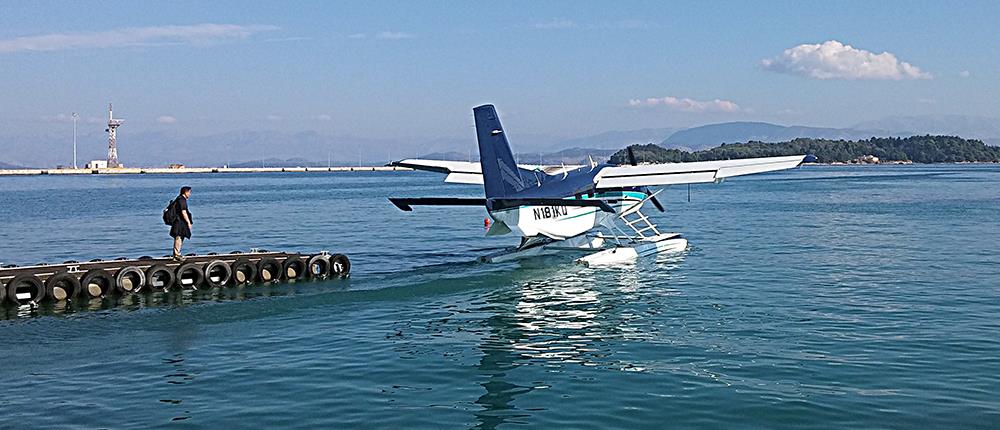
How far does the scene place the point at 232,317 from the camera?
16922 millimetres

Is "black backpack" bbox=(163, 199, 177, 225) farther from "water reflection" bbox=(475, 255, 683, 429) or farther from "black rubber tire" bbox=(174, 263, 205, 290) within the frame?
"water reflection" bbox=(475, 255, 683, 429)

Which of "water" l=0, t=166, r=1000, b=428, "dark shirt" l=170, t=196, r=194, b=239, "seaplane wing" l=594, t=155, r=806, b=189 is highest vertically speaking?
"seaplane wing" l=594, t=155, r=806, b=189

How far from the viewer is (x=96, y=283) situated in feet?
63.3

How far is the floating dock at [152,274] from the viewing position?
18.4 meters

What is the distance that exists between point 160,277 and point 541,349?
10568 mm

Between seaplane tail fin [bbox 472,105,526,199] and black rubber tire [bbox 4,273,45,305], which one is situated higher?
seaplane tail fin [bbox 472,105,526,199]

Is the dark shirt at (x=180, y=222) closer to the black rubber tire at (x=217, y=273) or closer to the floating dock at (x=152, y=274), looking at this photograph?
the floating dock at (x=152, y=274)

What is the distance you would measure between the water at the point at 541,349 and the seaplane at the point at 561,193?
4.17 feet

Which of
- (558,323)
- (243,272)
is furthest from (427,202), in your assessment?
(558,323)

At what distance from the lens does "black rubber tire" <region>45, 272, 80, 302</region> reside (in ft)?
60.8

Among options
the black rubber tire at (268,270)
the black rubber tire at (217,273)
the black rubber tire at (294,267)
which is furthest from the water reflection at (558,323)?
the black rubber tire at (217,273)

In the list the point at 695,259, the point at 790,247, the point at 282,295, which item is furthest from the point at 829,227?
the point at 282,295

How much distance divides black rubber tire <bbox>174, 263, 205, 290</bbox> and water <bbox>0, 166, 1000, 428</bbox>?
1036mm

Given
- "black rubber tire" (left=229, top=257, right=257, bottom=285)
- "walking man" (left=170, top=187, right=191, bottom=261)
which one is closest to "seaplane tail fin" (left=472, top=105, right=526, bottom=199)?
"black rubber tire" (left=229, top=257, right=257, bottom=285)
